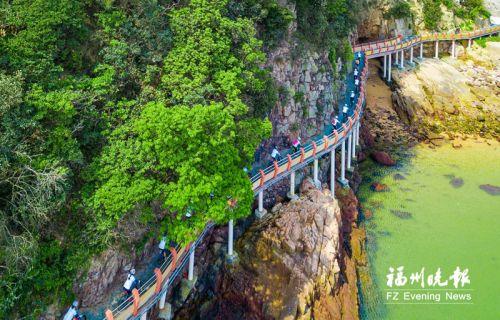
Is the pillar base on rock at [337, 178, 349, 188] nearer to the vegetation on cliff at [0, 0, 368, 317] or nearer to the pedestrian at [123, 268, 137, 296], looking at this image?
the vegetation on cliff at [0, 0, 368, 317]

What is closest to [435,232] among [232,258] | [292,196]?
[292,196]

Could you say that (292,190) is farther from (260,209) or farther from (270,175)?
(270,175)

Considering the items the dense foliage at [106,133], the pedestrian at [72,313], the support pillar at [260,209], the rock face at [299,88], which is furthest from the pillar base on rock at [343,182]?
the pedestrian at [72,313]

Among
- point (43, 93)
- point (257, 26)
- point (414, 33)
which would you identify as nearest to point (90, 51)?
point (43, 93)

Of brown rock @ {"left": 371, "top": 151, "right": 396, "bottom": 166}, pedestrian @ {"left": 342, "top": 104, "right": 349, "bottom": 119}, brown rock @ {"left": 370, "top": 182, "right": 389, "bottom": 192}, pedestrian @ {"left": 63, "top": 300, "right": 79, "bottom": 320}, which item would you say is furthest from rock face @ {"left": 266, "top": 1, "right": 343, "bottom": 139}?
pedestrian @ {"left": 63, "top": 300, "right": 79, "bottom": 320}

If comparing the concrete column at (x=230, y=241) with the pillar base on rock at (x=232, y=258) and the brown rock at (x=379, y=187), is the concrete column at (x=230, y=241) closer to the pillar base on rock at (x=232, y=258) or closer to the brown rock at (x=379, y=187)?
the pillar base on rock at (x=232, y=258)

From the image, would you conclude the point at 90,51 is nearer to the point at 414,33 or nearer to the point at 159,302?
the point at 159,302
